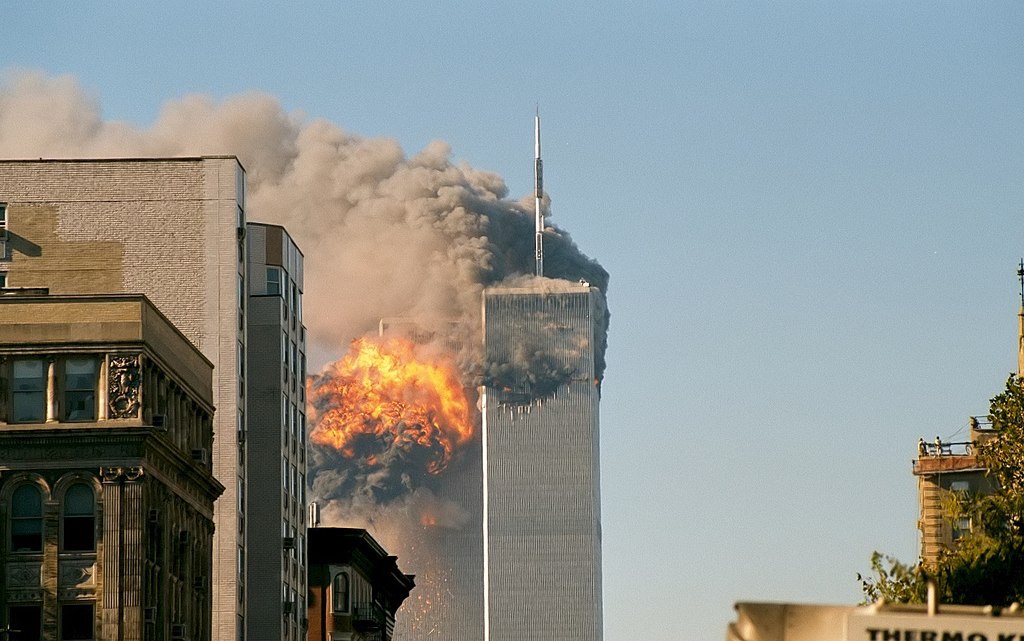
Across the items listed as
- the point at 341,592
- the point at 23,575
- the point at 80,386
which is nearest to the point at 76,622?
the point at 23,575

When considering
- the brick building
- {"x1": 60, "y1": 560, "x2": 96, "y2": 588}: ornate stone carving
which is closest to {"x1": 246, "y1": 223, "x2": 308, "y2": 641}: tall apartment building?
the brick building

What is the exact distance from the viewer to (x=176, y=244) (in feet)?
357

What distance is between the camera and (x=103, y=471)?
82.1m

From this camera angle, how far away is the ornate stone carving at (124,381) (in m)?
83.5

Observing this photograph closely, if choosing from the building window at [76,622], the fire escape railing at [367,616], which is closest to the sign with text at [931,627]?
the building window at [76,622]

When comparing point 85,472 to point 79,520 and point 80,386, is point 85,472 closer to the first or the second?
point 79,520

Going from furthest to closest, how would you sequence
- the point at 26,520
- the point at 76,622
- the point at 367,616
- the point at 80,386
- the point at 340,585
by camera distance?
1. the point at 367,616
2. the point at 340,585
3. the point at 80,386
4. the point at 26,520
5. the point at 76,622

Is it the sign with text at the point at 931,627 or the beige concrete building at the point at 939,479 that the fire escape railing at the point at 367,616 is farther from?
the sign with text at the point at 931,627

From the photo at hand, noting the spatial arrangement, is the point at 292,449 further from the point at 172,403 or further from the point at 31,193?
the point at 172,403

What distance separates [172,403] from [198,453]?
17.3 feet

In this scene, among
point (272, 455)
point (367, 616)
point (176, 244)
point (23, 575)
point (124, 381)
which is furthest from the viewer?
point (367, 616)

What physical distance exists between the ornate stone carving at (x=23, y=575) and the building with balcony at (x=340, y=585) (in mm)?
47414

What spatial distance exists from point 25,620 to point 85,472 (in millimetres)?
5515

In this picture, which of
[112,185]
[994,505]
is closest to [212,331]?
[112,185]
